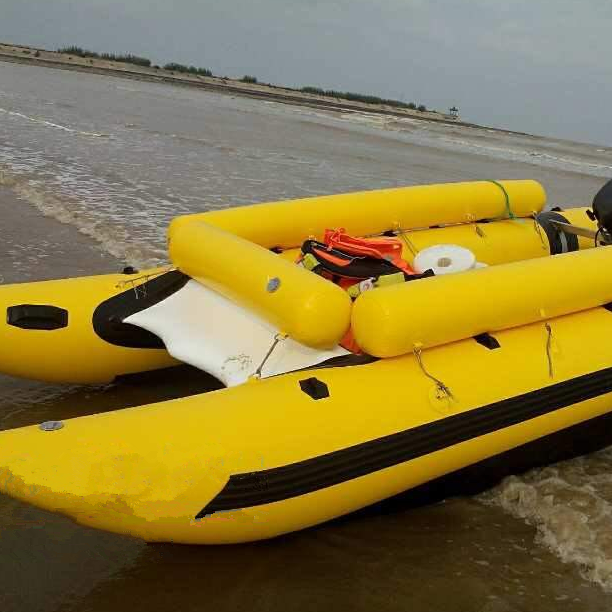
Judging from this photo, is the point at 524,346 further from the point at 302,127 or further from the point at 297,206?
the point at 302,127

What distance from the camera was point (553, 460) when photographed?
8.99 ft

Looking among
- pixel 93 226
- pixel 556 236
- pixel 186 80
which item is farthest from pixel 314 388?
pixel 186 80

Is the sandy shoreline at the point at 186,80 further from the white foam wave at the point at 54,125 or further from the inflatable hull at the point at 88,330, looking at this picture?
the inflatable hull at the point at 88,330

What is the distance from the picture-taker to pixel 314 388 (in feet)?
6.84

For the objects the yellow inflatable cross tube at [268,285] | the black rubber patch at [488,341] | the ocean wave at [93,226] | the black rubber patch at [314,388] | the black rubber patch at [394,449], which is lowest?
the ocean wave at [93,226]

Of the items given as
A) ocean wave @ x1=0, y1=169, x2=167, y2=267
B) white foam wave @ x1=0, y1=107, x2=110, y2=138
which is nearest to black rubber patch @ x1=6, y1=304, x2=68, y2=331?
ocean wave @ x1=0, y1=169, x2=167, y2=267

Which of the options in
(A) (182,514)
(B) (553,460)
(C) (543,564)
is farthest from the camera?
(B) (553,460)

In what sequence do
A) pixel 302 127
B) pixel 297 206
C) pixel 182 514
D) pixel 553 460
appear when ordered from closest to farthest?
pixel 182 514
pixel 553 460
pixel 297 206
pixel 302 127

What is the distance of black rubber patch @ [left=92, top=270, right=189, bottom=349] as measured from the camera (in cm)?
278

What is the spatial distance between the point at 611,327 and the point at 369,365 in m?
1.15

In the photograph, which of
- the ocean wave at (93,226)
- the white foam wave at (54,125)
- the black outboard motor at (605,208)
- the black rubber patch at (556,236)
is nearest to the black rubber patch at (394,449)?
the black outboard motor at (605,208)

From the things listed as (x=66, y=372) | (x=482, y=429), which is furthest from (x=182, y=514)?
(x=66, y=372)

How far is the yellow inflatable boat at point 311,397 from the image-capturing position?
178cm

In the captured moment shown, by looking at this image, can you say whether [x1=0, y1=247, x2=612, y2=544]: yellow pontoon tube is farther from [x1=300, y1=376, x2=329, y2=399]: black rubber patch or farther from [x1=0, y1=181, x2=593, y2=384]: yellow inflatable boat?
[x1=0, y1=181, x2=593, y2=384]: yellow inflatable boat
